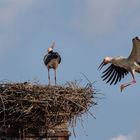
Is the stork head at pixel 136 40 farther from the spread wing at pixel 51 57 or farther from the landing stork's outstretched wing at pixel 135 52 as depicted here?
the spread wing at pixel 51 57

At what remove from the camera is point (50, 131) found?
54.7 feet

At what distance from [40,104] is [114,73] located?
3.90 meters

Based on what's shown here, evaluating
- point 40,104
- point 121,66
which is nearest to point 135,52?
point 121,66

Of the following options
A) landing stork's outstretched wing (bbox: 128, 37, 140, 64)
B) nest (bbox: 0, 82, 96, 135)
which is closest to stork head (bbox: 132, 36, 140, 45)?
landing stork's outstretched wing (bbox: 128, 37, 140, 64)

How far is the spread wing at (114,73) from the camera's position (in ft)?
63.8

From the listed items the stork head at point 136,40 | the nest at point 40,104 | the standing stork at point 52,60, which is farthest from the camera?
the standing stork at point 52,60

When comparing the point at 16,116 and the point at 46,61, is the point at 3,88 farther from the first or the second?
the point at 46,61

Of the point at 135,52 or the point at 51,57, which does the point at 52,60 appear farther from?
the point at 135,52

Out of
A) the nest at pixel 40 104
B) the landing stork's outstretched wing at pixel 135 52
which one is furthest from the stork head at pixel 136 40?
the nest at pixel 40 104

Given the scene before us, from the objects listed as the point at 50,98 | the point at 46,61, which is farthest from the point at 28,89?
the point at 46,61

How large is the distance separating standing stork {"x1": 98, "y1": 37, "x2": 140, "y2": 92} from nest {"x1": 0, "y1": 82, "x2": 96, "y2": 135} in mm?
2421

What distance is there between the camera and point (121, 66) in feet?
63.6

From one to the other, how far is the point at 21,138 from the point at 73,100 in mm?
1179

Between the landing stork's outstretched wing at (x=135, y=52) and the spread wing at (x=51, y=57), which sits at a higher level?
the spread wing at (x=51, y=57)
